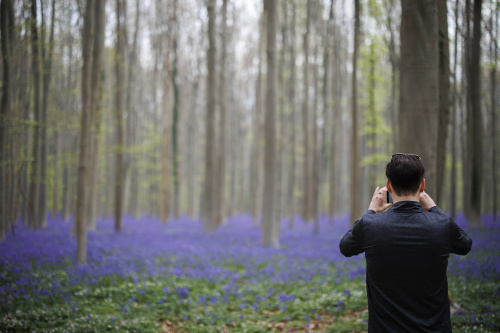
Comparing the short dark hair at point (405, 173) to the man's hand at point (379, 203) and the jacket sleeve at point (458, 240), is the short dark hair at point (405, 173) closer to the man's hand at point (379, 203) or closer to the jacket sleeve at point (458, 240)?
the man's hand at point (379, 203)

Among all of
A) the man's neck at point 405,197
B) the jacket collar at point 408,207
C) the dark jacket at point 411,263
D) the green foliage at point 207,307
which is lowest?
→ the green foliage at point 207,307

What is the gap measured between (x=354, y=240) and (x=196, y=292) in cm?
537

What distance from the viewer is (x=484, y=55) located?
14.0 m

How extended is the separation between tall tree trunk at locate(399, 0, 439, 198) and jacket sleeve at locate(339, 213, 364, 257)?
2.96 metres

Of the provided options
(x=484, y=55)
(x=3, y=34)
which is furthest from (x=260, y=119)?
(x=3, y=34)

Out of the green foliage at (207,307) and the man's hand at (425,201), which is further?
the green foliage at (207,307)

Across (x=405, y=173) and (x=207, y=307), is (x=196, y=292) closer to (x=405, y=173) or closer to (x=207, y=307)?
(x=207, y=307)

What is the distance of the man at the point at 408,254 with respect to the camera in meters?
2.04

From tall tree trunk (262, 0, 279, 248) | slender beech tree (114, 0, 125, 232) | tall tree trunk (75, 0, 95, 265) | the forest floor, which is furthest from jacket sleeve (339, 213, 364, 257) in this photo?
slender beech tree (114, 0, 125, 232)

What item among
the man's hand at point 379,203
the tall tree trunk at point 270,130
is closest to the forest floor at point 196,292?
the tall tree trunk at point 270,130

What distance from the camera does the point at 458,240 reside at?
2.08 m

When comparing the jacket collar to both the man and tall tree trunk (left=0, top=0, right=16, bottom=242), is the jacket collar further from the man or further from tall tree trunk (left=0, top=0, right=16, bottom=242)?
tall tree trunk (left=0, top=0, right=16, bottom=242)

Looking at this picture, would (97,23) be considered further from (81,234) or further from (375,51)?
(375,51)

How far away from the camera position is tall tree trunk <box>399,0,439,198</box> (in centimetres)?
464
